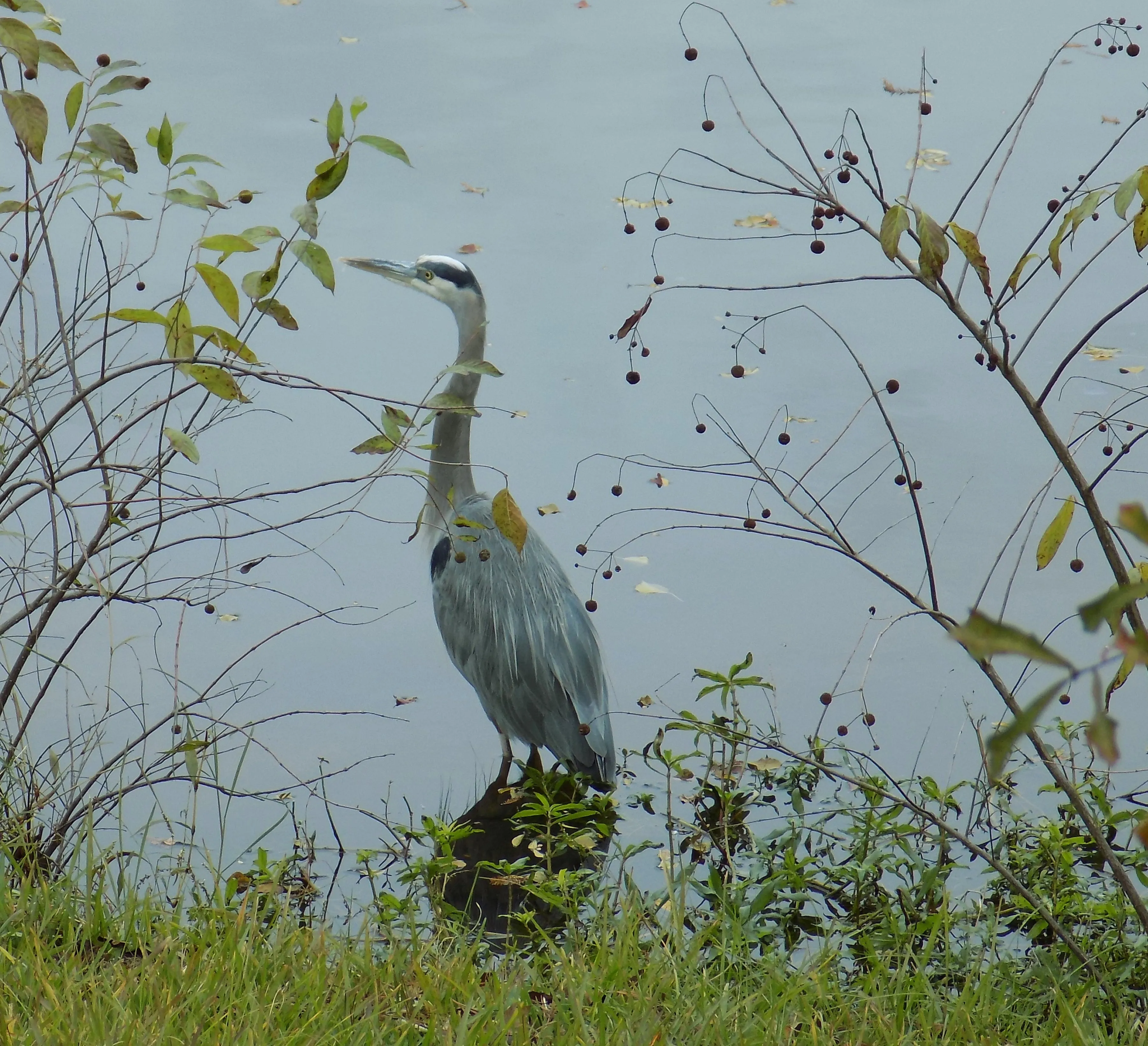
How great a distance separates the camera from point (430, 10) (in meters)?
6.93

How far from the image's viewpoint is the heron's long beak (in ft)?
12.1

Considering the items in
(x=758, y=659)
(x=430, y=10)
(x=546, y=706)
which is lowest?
(x=546, y=706)

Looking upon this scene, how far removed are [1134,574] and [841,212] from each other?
0.66 meters

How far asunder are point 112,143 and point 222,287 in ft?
0.87

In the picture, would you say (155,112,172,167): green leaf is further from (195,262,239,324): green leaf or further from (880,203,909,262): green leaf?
(880,203,909,262): green leaf

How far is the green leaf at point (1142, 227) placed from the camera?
4.69 feet

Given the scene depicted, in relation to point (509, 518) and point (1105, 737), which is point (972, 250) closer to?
point (509, 518)

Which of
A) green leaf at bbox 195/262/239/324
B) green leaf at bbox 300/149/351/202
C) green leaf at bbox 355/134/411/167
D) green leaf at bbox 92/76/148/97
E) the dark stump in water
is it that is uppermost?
green leaf at bbox 92/76/148/97

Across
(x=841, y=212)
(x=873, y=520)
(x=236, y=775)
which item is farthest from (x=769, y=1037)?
(x=873, y=520)

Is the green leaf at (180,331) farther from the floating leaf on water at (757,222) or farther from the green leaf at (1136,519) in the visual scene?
the floating leaf on water at (757,222)

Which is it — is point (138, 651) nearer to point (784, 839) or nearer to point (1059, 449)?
point (784, 839)

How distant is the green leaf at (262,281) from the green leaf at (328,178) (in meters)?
0.08

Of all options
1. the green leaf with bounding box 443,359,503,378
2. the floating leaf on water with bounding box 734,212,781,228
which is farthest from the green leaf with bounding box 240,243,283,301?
the floating leaf on water with bounding box 734,212,781,228

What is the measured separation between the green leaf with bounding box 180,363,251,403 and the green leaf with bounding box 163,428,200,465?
72 millimetres
